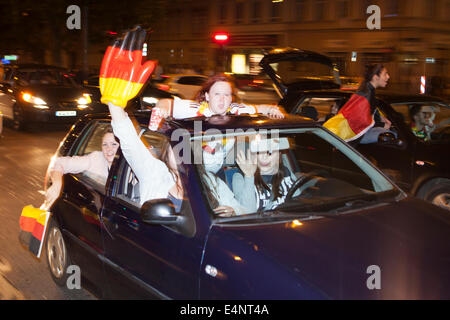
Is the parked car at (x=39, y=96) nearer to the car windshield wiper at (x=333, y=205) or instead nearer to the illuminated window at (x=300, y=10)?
the car windshield wiper at (x=333, y=205)

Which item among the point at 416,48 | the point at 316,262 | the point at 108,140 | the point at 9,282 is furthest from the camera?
the point at 416,48

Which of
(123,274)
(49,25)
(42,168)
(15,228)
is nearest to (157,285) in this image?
(123,274)

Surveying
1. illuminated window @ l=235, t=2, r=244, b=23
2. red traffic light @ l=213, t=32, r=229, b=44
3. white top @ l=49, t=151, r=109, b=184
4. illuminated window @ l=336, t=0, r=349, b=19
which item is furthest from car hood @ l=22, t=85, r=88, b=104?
illuminated window @ l=235, t=2, r=244, b=23

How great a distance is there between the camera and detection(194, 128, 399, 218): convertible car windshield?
3299 millimetres

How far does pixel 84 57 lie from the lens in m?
20.8

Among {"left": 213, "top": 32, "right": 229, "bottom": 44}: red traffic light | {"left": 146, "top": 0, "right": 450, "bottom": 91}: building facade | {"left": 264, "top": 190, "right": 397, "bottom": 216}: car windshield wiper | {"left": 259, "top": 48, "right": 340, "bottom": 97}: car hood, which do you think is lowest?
{"left": 264, "top": 190, "right": 397, "bottom": 216}: car windshield wiper

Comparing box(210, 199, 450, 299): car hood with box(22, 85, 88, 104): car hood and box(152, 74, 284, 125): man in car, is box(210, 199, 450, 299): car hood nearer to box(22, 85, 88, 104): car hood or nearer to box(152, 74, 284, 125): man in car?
box(152, 74, 284, 125): man in car

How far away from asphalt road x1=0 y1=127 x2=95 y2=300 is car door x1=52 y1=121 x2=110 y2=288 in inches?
22.6

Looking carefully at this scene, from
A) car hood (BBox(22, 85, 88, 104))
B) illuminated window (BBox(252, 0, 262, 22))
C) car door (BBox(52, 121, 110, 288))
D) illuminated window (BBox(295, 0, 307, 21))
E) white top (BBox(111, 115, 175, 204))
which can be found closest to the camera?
white top (BBox(111, 115, 175, 204))

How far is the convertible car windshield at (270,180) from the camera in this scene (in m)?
3.30

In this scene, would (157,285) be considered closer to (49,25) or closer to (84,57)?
(84,57)

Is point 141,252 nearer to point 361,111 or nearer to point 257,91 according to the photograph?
point 361,111

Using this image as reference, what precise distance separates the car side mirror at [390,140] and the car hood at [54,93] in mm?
10697

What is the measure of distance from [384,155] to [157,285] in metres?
3.95
